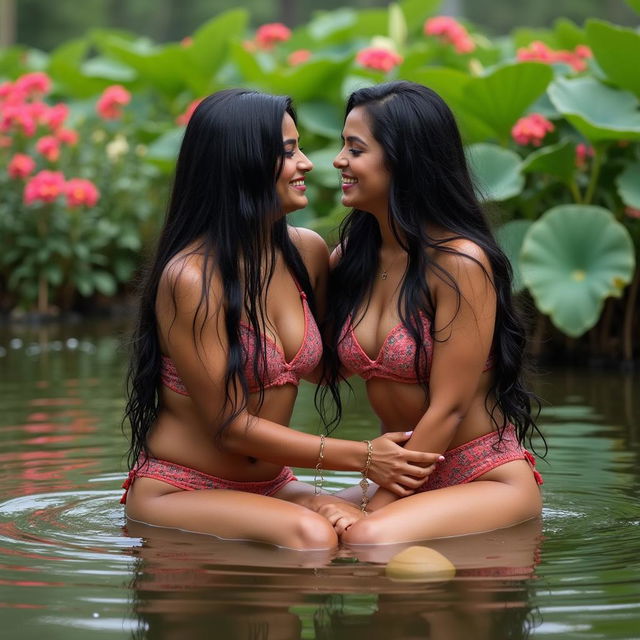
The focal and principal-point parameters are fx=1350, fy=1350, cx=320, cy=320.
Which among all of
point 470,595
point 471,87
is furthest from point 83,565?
point 471,87

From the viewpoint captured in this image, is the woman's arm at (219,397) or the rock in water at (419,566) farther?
the woman's arm at (219,397)

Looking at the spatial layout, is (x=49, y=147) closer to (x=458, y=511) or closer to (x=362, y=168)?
(x=362, y=168)

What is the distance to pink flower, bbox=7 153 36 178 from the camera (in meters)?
9.64

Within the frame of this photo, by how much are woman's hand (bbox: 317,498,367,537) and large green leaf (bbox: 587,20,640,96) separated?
370cm

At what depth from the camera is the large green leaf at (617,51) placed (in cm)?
664

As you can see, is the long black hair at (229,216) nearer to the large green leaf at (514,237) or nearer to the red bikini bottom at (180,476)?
the red bikini bottom at (180,476)

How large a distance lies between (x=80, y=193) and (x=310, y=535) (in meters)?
6.38

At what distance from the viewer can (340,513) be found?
3.64 metres

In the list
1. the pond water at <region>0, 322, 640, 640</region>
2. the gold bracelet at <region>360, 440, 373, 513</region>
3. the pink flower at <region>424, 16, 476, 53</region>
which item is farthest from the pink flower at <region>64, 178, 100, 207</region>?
the gold bracelet at <region>360, 440, 373, 513</region>

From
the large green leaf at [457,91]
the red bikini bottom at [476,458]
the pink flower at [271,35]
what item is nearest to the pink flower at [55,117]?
the pink flower at [271,35]

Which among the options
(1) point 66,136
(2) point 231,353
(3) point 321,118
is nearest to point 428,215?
(2) point 231,353

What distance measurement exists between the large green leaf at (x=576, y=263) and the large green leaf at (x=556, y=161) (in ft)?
0.85

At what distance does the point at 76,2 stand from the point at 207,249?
1607 cm

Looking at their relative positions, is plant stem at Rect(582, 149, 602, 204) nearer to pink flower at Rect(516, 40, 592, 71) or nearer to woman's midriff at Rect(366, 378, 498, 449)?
pink flower at Rect(516, 40, 592, 71)
